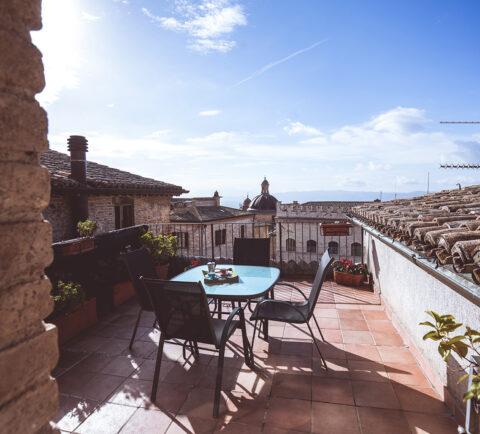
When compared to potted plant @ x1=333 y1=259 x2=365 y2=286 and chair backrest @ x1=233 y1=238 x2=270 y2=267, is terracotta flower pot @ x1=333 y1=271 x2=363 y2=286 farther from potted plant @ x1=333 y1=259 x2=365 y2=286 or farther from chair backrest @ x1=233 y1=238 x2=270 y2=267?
chair backrest @ x1=233 y1=238 x2=270 y2=267

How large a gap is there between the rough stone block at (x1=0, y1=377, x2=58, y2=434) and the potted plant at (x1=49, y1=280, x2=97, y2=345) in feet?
8.17

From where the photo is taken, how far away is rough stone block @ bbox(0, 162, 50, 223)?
74 centimetres

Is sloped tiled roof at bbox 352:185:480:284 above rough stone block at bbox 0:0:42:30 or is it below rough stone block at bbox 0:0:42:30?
below

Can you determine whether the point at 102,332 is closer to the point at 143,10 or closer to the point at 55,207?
the point at 143,10

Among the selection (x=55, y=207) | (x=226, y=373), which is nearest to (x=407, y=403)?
(x=226, y=373)

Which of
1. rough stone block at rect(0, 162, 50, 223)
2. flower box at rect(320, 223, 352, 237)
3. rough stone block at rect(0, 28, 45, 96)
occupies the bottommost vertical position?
flower box at rect(320, 223, 352, 237)

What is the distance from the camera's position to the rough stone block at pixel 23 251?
0.74 m

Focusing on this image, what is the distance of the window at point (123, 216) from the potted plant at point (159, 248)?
3693mm

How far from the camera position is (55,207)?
6.67m

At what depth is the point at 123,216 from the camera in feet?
28.5

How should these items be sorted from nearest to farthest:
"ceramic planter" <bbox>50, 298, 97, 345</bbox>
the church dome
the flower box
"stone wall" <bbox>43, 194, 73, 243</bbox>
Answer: "ceramic planter" <bbox>50, 298, 97, 345</bbox>, the flower box, "stone wall" <bbox>43, 194, 73, 243</bbox>, the church dome

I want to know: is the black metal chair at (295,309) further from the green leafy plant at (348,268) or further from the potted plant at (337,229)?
the potted plant at (337,229)

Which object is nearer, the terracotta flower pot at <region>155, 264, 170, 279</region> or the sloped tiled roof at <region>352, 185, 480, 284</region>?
the sloped tiled roof at <region>352, 185, 480, 284</region>

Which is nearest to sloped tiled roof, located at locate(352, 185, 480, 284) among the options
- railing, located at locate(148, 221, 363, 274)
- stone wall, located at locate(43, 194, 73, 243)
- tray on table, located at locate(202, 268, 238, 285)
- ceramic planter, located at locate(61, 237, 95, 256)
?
railing, located at locate(148, 221, 363, 274)
